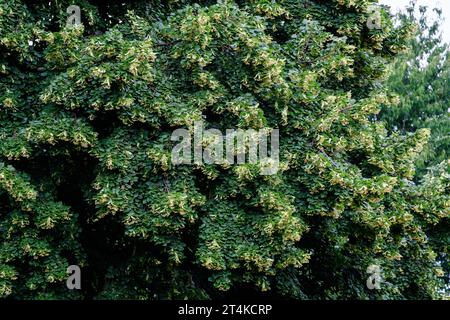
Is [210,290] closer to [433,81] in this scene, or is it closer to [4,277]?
[4,277]

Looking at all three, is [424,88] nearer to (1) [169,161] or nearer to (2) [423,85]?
(2) [423,85]

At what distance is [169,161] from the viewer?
8.40 m

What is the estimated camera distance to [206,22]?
337 inches

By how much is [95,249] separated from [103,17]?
12.1ft

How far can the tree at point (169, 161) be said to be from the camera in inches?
329

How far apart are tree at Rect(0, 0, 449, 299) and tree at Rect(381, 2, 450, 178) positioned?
15.9 m

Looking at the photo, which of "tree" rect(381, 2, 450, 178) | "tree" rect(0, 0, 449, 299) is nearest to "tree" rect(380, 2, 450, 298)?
"tree" rect(381, 2, 450, 178)

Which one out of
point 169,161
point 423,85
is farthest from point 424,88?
point 169,161

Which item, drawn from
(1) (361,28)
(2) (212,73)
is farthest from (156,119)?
(1) (361,28)

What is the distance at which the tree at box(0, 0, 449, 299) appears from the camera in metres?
8.35

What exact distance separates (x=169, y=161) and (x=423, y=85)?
1995 centimetres

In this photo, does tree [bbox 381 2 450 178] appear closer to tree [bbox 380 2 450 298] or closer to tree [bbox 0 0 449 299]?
tree [bbox 380 2 450 298]

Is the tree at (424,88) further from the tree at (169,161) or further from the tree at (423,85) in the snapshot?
the tree at (169,161)

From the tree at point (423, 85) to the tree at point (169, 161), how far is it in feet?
52.1
